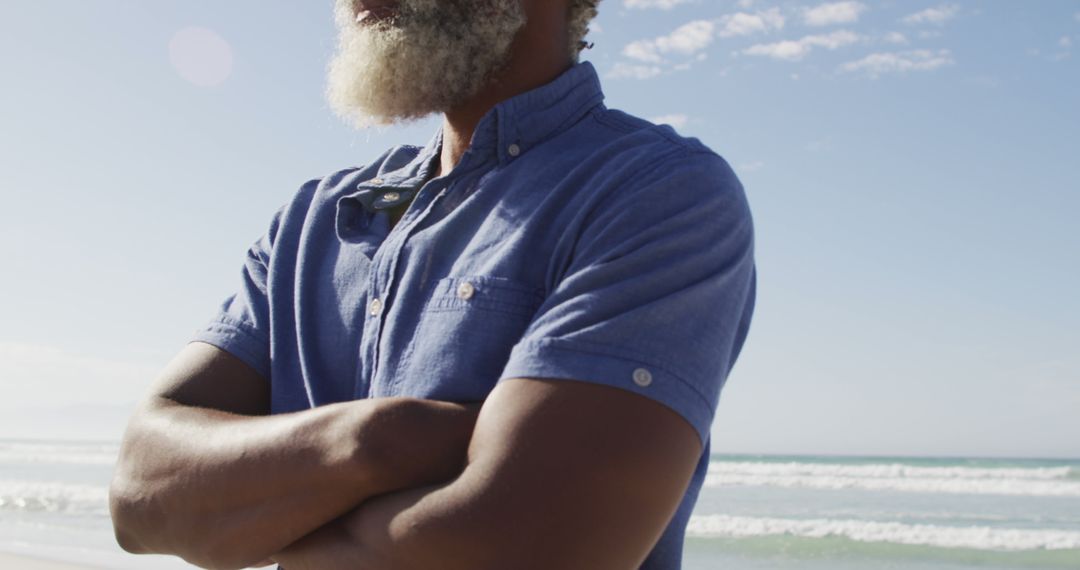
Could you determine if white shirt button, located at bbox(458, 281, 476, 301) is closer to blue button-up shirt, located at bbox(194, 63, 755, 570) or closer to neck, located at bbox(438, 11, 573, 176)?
blue button-up shirt, located at bbox(194, 63, 755, 570)

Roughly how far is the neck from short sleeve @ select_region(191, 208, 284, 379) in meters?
0.37

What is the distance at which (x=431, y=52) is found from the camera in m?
1.75

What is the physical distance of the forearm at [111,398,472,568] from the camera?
1.31m

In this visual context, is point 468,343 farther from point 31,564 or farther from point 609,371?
point 31,564

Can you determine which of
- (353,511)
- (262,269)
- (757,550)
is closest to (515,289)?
(353,511)

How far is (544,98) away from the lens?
1.72 meters

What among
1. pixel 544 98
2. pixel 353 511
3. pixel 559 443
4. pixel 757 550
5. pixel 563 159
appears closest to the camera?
pixel 559 443

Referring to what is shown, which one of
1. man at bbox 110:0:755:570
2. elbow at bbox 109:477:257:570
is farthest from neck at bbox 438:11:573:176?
elbow at bbox 109:477:257:570

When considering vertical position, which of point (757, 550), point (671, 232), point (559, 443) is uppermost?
point (671, 232)

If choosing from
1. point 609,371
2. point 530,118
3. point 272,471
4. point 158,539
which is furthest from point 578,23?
point 158,539

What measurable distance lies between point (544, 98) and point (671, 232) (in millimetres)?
446

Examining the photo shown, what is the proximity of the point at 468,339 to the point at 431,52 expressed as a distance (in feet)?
1.94

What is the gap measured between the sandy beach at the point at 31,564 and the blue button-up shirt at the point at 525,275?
6709mm

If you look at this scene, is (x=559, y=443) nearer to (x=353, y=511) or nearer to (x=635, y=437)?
(x=635, y=437)
